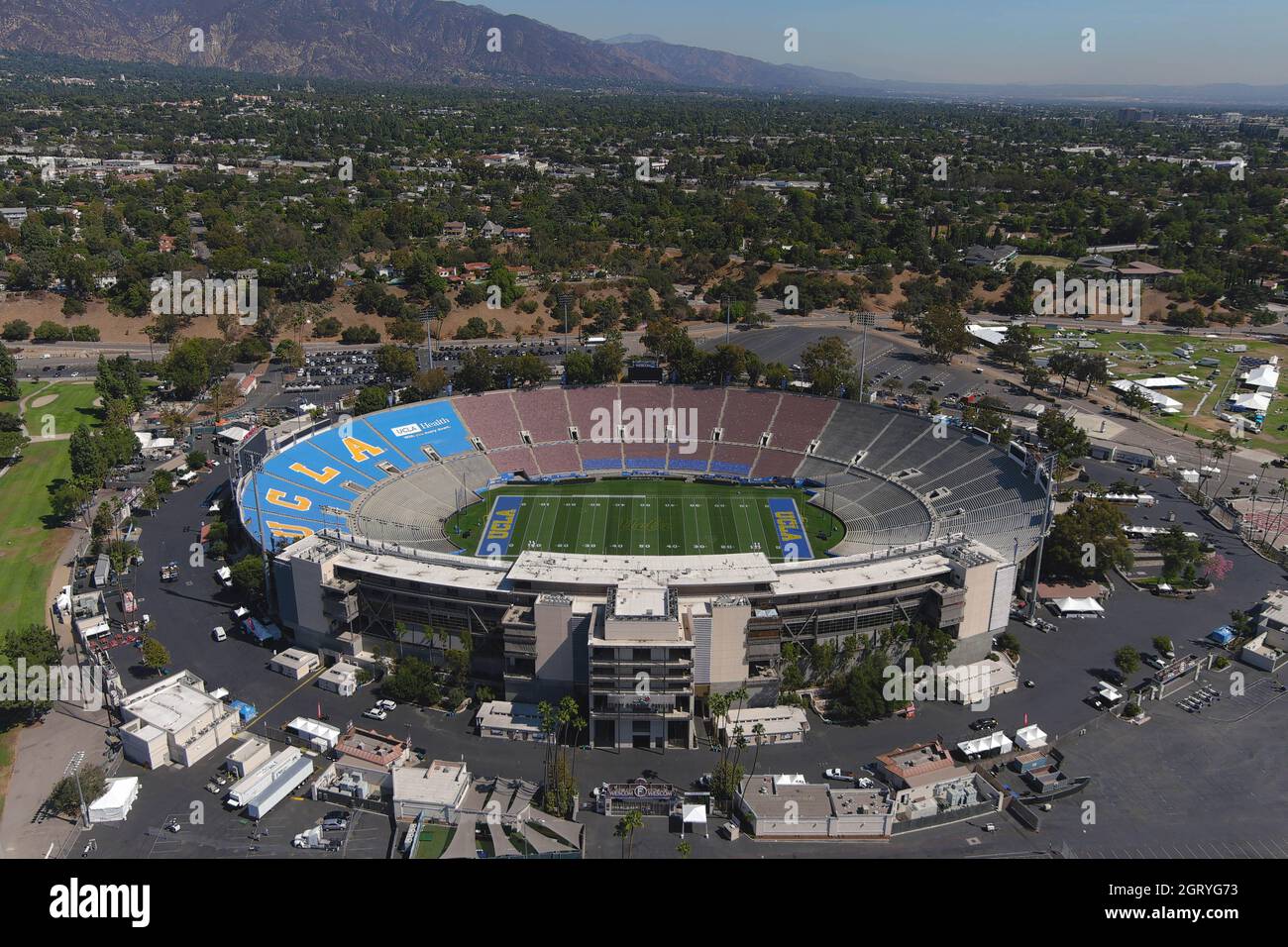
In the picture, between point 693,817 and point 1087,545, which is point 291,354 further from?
point 1087,545

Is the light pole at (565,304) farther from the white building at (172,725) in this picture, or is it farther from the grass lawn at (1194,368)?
the white building at (172,725)

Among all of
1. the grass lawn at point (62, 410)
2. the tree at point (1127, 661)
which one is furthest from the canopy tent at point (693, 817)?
the grass lawn at point (62, 410)

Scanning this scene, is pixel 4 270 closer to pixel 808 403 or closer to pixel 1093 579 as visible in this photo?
pixel 808 403

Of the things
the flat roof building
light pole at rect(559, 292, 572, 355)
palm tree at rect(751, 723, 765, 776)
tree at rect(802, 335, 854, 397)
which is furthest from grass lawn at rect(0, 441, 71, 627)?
tree at rect(802, 335, 854, 397)

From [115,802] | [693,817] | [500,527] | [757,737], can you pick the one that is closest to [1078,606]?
[757,737]

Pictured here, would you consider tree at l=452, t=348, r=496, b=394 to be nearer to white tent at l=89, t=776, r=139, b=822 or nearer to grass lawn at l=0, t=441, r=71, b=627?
grass lawn at l=0, t=441, r=71, b=627

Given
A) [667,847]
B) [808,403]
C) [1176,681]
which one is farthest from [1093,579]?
[667,847]
